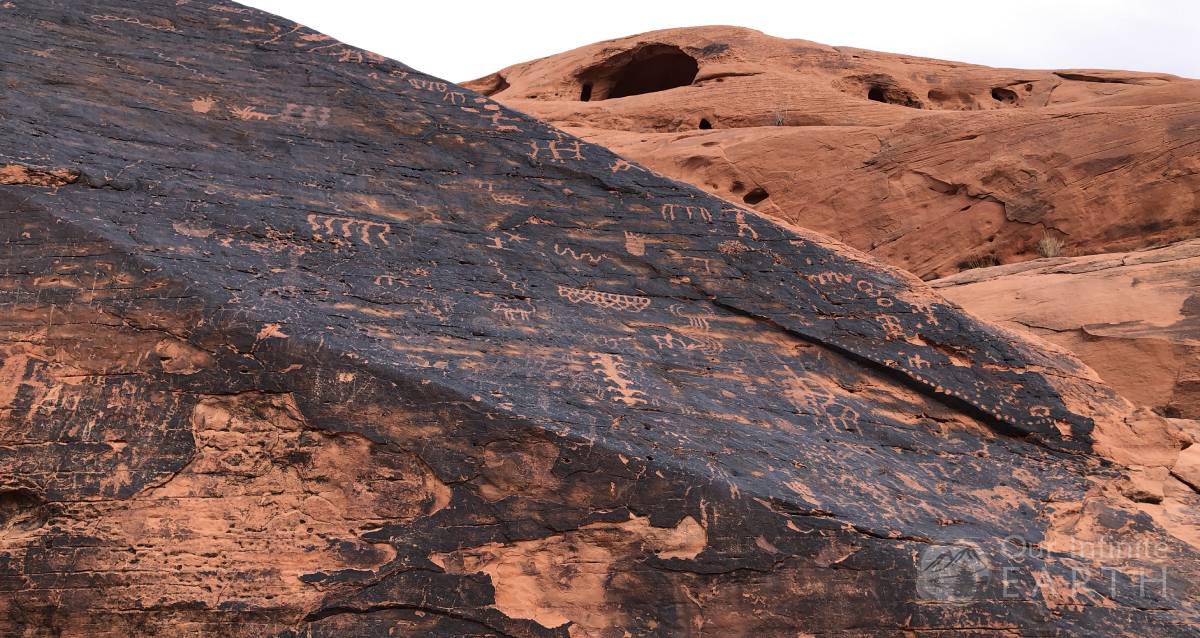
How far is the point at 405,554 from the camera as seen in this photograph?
13.0ft

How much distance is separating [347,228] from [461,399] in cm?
147

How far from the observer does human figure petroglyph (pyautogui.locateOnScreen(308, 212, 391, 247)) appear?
16.2ft

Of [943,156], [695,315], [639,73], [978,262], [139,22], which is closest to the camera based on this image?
[695,315]

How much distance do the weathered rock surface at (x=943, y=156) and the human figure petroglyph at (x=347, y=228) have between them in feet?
17.5

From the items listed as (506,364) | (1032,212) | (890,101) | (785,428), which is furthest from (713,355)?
(890,101)

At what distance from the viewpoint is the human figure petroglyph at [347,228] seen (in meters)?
4.94

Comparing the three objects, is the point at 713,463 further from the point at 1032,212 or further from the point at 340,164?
the point at 1032,212

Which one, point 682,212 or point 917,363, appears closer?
point 917,363

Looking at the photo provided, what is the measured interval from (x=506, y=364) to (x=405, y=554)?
108 centimetres

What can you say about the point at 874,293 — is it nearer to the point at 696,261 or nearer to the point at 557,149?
the point at 696,261

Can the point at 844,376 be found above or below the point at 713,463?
above

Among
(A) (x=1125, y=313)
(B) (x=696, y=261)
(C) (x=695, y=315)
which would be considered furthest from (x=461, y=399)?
(A) (x=1125, y=313)

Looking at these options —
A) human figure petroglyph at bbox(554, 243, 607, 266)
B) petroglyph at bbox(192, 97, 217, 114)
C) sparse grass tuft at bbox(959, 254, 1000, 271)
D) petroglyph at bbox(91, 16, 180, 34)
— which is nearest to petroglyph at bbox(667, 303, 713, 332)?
human figure petroglyph at bbox(554, 243, 607, 266)

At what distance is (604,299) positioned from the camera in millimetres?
5078
